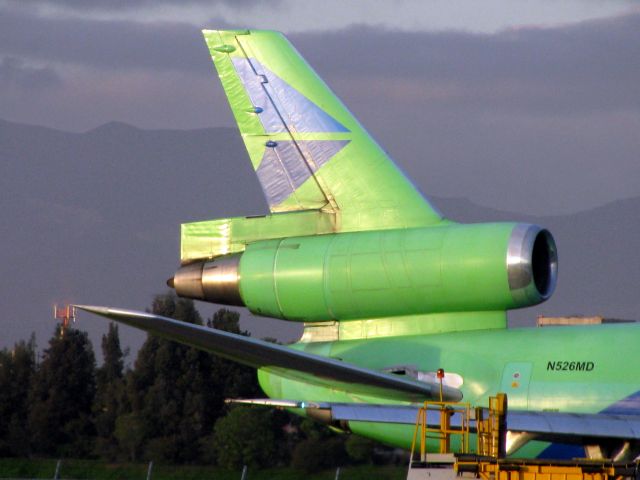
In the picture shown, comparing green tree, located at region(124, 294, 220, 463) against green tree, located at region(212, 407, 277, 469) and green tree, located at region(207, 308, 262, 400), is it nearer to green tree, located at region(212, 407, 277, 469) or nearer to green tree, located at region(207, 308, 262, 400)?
green tree, located at region(207, 308, 262, 400)

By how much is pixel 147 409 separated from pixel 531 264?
17285 mm

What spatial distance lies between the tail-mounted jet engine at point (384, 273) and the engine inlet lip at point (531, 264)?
14 millimetres

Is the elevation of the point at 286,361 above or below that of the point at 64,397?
below

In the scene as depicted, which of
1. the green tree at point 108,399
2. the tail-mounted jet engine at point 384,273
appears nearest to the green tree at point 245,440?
the green tree at point 108,399

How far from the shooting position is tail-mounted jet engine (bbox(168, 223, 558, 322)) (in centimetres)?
1916

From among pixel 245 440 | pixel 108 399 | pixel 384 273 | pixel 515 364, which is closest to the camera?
pixel 515 364

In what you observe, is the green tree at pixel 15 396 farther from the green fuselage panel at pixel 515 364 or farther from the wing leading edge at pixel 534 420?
the wing leading edge at pixel 534 420

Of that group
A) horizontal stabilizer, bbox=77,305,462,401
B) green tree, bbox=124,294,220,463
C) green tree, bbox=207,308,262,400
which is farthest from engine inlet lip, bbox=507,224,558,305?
green tree, bbox=207,308,262,400

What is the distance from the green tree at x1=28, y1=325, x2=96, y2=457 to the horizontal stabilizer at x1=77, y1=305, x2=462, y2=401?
640 inches

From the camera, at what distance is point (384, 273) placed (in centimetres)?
1981

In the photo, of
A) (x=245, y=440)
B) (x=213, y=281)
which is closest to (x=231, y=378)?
(x=245, y=440)

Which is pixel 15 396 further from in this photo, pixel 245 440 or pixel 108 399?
pixel 245 440

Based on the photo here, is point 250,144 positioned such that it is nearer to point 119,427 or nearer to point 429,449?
point 429,449

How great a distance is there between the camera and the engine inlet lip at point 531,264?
19.0 meters
